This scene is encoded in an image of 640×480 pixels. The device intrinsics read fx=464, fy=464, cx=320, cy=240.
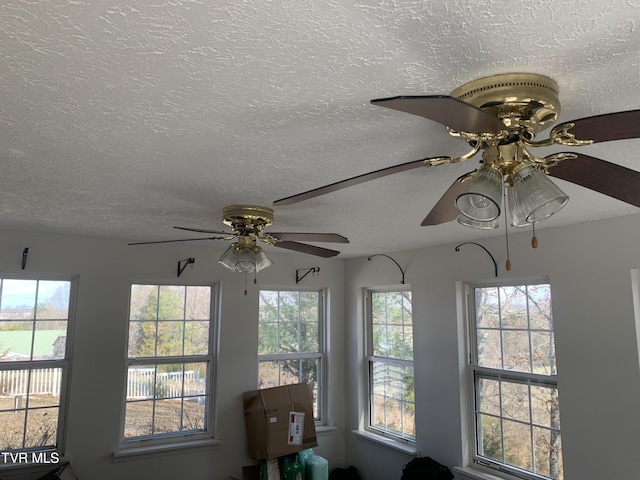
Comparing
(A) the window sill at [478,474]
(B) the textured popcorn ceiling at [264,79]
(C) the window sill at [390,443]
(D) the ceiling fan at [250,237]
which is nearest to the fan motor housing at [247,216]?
(D) the ceiling fan at [250,237]

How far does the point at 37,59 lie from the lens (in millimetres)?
1061

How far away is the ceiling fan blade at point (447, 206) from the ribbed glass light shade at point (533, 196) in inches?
8.8

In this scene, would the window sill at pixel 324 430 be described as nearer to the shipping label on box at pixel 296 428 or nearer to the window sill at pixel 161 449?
the shipping label on box at pixel 296 428

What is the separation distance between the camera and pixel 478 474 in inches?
135

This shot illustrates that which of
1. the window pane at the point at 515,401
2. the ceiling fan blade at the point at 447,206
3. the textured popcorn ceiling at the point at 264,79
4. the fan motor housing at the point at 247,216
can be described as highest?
the textured popcorn ceiling at the point at 264,79

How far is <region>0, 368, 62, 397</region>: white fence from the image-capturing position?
3.50 m

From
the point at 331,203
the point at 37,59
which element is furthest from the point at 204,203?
the point at 37,59

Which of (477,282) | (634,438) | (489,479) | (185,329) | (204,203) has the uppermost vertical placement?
(204,203)

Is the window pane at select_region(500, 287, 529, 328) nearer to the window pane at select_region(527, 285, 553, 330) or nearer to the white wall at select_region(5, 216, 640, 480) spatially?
the window pane at select_region(527, 285, 553, 330)

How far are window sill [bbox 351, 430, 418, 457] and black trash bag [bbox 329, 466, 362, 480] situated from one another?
33 centimetres

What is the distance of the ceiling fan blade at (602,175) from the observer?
→ 1.22m

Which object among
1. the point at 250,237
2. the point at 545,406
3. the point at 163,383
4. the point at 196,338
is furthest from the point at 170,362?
the point at 545,406

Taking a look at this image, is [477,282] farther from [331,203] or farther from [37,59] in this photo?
[37,59]

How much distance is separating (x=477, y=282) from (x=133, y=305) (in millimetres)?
2913
